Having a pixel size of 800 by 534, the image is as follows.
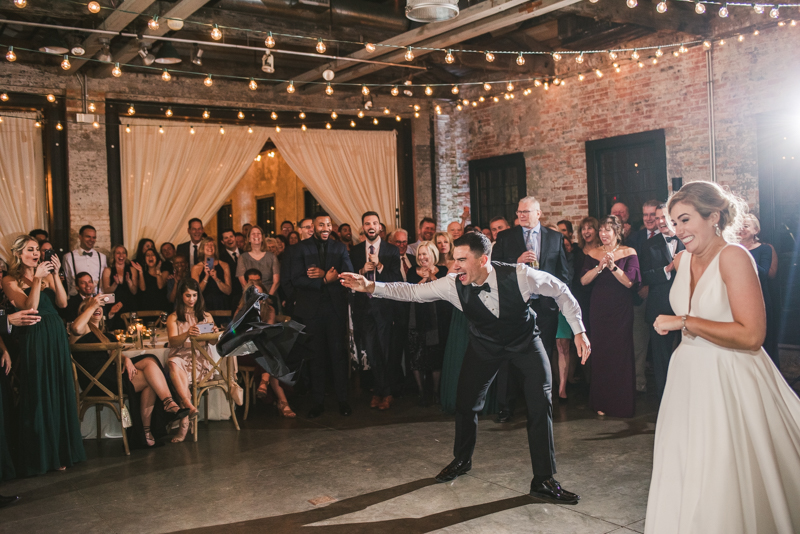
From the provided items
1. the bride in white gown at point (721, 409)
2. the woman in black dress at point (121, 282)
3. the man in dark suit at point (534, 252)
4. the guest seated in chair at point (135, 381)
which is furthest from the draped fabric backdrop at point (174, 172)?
the bride in white gown at point (721, 409)

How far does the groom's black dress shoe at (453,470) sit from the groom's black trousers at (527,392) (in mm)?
40

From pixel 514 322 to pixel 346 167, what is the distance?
6.91m

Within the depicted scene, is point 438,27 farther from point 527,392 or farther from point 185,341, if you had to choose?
point 527,392

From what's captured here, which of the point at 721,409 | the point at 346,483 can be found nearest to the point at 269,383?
the point at 346,483

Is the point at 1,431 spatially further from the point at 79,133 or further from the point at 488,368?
the point at 79,133

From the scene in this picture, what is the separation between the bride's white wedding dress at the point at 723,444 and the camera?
7.45 ft

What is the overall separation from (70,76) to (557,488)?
748 centimetres

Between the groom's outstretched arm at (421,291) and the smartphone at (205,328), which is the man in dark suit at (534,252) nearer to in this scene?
the groom's outstretched arm at (421,291)

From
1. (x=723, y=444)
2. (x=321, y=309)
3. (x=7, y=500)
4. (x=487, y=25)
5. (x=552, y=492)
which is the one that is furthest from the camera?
(x=487, y=25)

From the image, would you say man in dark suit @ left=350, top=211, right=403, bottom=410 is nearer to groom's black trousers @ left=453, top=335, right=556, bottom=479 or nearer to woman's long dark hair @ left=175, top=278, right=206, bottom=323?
woman's long dark hair @ left=175, top=278, right=206, bottom=323

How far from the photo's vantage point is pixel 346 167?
1030 cm

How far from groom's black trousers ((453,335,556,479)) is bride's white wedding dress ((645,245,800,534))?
4.10ft

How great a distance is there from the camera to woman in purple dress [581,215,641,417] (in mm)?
5434

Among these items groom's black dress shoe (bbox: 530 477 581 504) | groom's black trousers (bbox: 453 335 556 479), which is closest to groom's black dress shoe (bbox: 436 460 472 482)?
groom's black trousers (bbox: 453 335 556 479)
